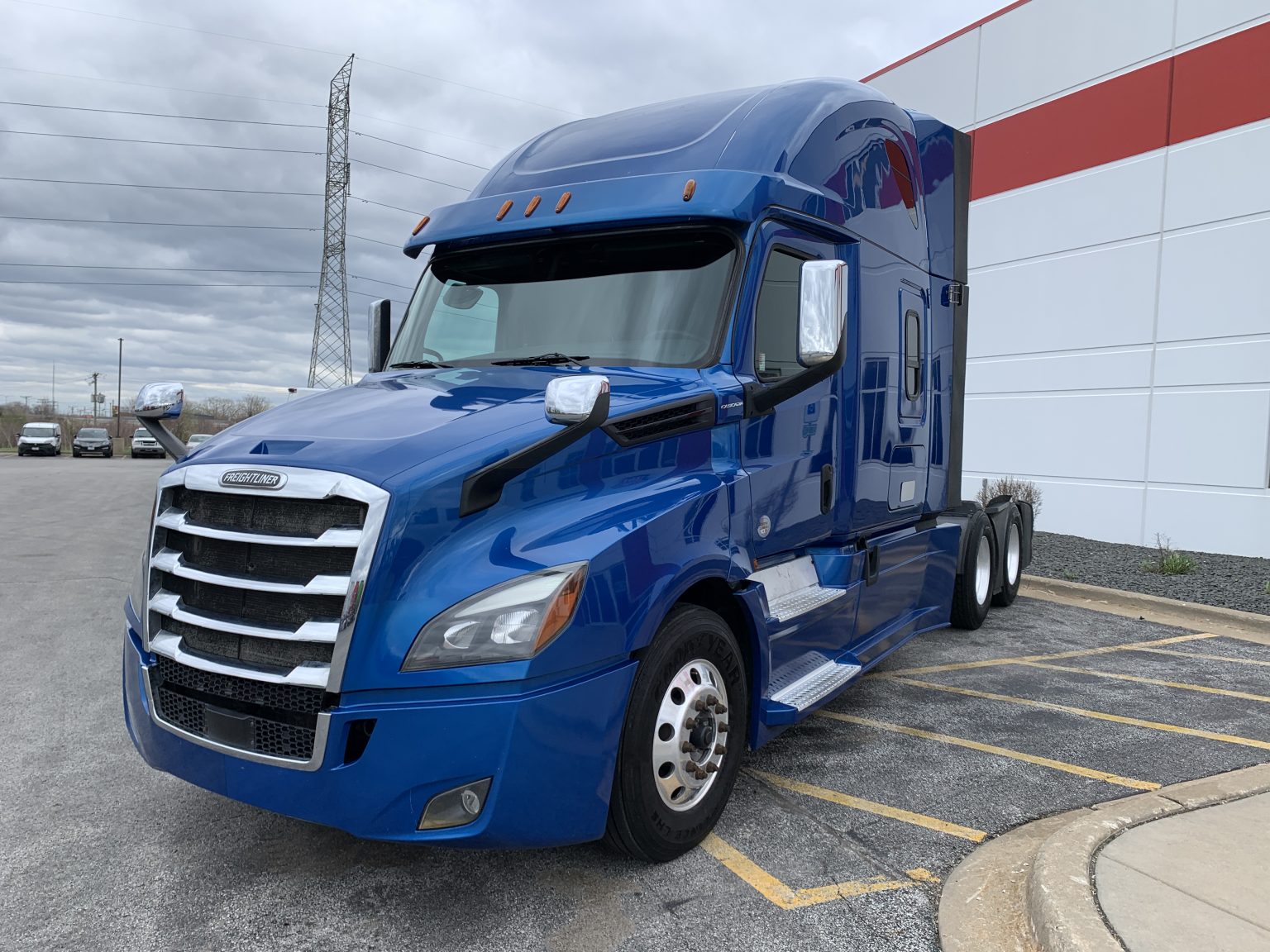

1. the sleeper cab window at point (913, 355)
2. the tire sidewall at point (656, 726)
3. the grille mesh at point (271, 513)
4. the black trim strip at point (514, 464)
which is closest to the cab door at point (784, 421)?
the tire sidewall at point (656, 726)

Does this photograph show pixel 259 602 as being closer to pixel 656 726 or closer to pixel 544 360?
pixel 656 726

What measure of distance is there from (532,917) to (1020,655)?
5253 mm

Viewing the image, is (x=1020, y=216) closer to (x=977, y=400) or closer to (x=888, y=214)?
(x=977, y=400)

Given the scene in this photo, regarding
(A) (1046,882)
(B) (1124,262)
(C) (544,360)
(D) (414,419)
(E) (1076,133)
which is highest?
(E) (1076,133)

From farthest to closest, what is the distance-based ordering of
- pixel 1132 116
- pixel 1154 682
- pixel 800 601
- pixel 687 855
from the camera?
1. pixel 1132 116
2. pixel 1154 682
3. pixel 800 601
4. pixel 687 855

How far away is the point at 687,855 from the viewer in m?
3.75

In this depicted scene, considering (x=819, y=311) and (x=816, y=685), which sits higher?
(x=819, y=311)

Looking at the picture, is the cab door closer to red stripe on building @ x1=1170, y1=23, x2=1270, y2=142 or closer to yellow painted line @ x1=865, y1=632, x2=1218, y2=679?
yellow painted line @ x1=865, y1=632, x2=1218, y2=679

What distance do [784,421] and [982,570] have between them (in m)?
4.58

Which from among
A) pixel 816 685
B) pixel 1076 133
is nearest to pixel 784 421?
pixel 816 685

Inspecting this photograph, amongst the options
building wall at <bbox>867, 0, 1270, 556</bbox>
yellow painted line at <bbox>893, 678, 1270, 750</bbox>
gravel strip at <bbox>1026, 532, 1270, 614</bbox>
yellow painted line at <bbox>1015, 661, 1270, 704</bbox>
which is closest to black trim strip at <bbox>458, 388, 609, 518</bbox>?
yellow painted line at <bbox>893, 678, 1270, 750</bbox>

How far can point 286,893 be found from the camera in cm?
340

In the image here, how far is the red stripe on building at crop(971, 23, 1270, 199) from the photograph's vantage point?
1160 cm

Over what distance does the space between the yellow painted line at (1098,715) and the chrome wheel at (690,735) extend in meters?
2.96
